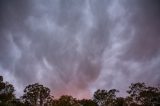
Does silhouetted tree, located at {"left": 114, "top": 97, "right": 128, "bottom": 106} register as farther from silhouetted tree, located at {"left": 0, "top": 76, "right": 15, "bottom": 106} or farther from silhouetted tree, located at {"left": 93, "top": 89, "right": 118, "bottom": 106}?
silhouetted tree, located at {"left": 0, "top": 76, "right": 15, "bottom": 106}

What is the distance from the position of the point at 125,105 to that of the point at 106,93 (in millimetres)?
14890

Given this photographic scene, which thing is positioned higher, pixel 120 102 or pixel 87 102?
pixel 87 102

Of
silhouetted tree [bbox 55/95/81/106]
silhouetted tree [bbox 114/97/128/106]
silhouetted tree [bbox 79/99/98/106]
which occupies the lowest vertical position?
silhouetted tree [bbox 55/95/81/106]

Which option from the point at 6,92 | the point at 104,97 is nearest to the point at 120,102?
the point at 104,97

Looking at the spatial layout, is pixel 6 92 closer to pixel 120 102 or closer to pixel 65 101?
pixel 65 101

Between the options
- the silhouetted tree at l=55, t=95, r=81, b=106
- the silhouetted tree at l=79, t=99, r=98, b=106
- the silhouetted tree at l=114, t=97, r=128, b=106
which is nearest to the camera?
the silhouetted tree at l=55, t=95, r=81, b=106

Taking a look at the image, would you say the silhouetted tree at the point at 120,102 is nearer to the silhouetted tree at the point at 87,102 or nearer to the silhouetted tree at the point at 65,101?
the silhouetted tree at the point at 87,102

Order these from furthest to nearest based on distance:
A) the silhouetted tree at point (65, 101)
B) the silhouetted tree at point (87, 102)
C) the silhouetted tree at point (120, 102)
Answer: the silhouetted tree at point (87, 102)
the silhouetted tree at point (120, 102)
the silhouetted tree at point (65, 101)

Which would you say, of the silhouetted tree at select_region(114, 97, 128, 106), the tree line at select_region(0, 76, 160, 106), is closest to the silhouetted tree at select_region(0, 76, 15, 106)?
the tree line at select_region(0, 76, 160, 106)

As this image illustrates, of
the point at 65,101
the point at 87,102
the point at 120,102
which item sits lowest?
the point at 65,101

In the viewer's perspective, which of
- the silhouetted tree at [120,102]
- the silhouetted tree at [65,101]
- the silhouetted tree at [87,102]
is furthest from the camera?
the silhouetted tree at [87,102]

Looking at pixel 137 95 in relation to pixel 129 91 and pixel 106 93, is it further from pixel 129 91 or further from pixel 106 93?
pixel 106 93

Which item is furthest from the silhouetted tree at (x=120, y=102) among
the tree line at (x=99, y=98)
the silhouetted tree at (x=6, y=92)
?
the silhouetted tree at (x=6, y=92)

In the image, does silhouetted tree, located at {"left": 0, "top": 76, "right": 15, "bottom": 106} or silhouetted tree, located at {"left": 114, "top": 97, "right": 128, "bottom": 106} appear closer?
silhouetted tree, located at {"left": 0, "top": 76, "right": 15, "bottom": 106}
